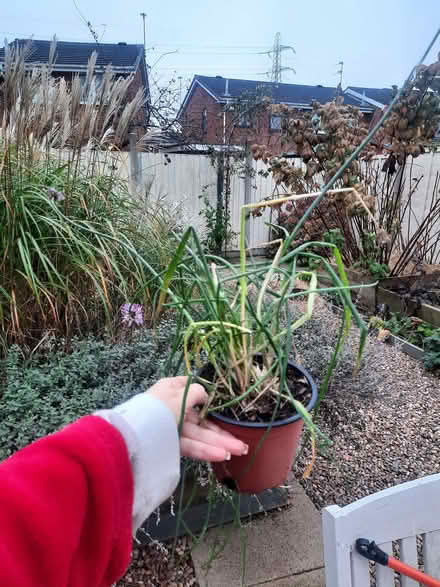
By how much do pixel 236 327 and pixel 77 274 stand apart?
1479mm

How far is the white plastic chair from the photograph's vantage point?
0.64 metres

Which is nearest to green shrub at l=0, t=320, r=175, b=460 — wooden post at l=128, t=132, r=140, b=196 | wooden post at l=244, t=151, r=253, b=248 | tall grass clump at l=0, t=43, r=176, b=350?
tall grass clump at l=0, t=43, r=176, b=350

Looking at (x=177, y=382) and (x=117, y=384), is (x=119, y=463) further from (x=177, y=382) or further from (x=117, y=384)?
(x=117, y=384)

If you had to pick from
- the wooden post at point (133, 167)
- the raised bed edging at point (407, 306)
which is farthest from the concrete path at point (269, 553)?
the raised bed edging at point (407, 306)

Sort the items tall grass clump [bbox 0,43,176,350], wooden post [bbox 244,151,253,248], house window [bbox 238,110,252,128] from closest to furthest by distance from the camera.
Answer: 1. tall grass clump [bbox 0,43,176,350]
2. house window [bbox 238,110,252,128]
3. wooden post [bbox 244,151,253,248]

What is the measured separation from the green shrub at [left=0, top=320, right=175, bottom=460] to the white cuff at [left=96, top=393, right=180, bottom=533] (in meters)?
0.74

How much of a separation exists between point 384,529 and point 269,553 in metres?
0.66

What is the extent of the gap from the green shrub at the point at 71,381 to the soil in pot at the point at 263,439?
2.27ft


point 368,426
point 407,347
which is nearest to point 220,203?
point 407,347

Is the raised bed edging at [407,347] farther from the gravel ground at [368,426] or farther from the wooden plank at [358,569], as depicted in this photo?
the wooden plank at [358,569]

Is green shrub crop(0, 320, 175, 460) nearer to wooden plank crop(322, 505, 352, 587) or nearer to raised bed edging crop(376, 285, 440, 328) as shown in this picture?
wooden plank crop(322, 505, 352, 587)

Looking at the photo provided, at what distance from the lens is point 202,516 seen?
124 centimetres

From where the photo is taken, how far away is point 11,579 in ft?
1.19

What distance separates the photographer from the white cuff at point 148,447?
48 centimetres
